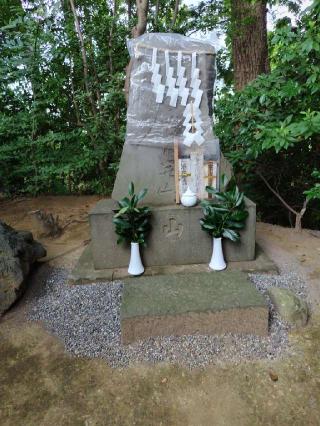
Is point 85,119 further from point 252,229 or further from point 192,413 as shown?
point 192,413

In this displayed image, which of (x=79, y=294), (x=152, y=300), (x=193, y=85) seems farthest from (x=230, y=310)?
(x=193, y=85)

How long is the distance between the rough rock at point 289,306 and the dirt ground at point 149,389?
0.07 meters

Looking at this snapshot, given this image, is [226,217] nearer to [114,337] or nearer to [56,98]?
[114,337]

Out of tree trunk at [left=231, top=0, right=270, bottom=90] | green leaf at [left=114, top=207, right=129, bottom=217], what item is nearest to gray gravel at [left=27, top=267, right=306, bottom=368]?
green leaf at [left=114, top=207, right=129, bottom=217]

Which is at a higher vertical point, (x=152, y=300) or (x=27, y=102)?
(x=27, y=102)

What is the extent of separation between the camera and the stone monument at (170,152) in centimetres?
287

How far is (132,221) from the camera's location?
2732 mm

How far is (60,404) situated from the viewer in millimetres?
1647

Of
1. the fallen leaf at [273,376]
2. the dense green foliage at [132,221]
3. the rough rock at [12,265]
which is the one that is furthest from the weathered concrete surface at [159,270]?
the fallen leaf at [273,376]

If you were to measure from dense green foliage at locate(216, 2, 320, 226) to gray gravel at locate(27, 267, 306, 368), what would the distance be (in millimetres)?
1527

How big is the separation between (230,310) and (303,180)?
3.24m

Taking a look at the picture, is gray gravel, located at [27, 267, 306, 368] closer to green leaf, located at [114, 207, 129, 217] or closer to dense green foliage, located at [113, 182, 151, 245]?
dense green foliage, located at [113, 182, 151, 245]

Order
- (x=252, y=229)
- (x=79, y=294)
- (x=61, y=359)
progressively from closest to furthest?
(x=61, y=359) < (x=79, y=294) < (x=252, y=229)

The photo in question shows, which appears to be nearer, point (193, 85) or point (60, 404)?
point (60, 404)
